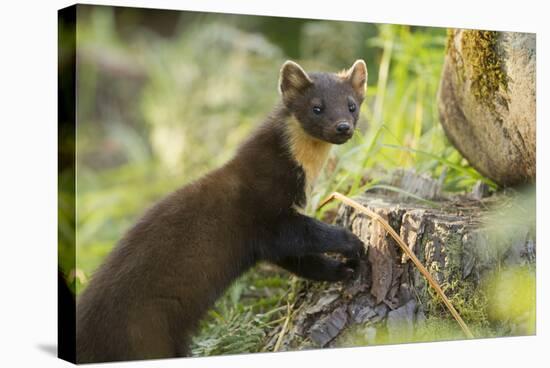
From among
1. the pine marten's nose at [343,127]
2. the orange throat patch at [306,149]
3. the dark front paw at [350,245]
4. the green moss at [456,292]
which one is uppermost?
the pine marten's nose at [343,127]

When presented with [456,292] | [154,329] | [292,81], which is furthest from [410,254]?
[154,329]

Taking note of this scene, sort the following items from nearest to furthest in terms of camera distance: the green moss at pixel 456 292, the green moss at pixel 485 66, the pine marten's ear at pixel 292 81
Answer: the pine marten's ear at pixel 292 81
the green moss at pixel 456 292
the green moss at pixel 485 66

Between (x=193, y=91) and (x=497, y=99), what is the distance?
4.91m

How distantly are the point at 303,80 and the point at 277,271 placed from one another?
6.64ft

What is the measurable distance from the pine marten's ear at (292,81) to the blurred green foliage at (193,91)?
5.79 feet

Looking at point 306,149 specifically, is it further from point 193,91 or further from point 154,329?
point 193,91

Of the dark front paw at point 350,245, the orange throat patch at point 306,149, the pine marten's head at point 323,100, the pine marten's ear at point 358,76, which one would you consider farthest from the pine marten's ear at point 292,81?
the dark front paw at point 350,245

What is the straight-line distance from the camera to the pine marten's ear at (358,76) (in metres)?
6.47

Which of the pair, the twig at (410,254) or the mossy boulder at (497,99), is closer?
the twig at (410,254)

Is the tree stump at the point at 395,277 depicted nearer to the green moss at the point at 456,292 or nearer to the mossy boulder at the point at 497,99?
the green moss at the point at 456,292

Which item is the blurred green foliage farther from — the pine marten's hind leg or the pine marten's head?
the pine marten's hind leg

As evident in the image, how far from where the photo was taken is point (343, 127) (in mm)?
6105

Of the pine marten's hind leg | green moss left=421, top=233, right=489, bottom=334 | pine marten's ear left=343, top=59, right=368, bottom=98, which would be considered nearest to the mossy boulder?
green moss left=421, top=233, right=489, bottom=334

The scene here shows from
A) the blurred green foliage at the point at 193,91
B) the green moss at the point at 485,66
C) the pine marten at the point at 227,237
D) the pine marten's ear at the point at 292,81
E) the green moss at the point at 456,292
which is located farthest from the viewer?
the blurred green foliage at the point at 193,91
